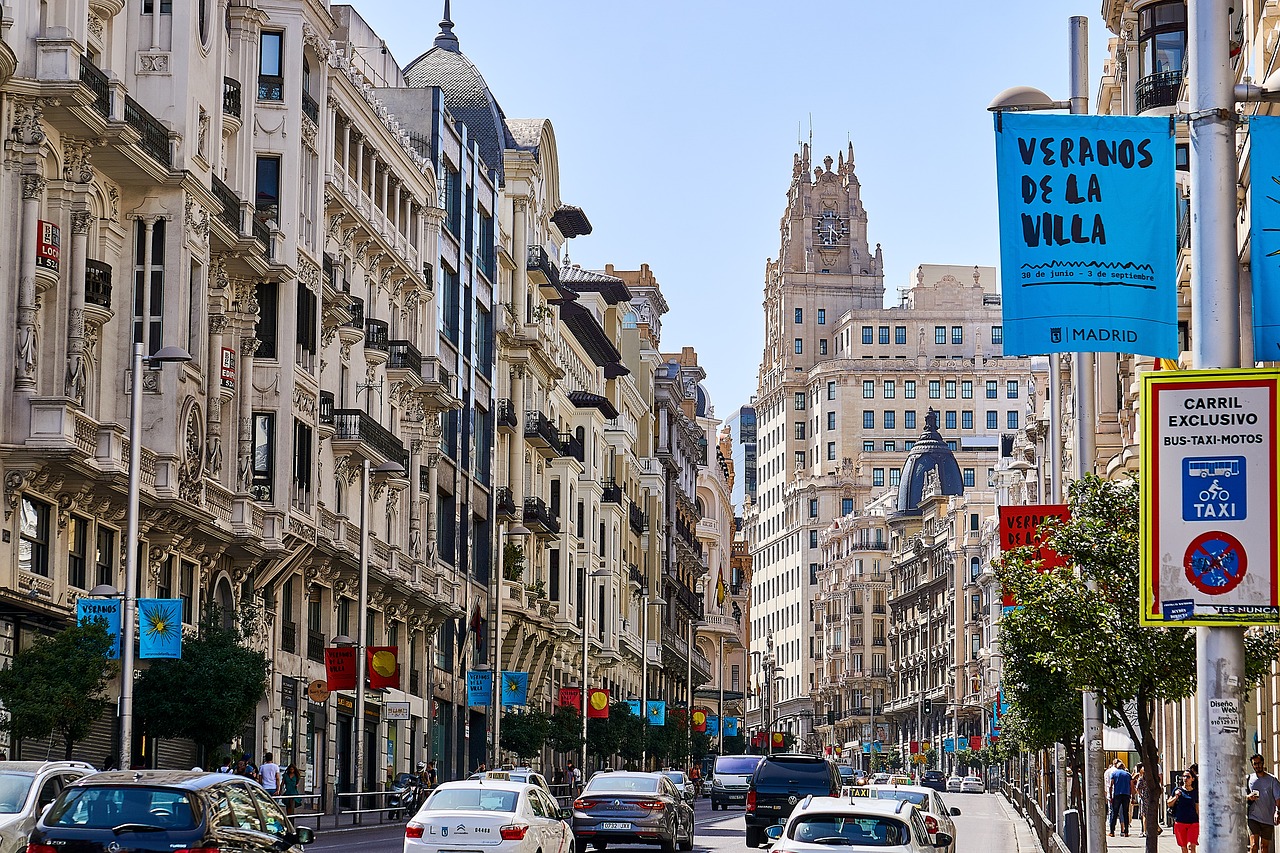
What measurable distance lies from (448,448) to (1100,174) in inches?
2235

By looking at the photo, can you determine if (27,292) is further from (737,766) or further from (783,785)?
(737,766)

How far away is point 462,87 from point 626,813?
153ft

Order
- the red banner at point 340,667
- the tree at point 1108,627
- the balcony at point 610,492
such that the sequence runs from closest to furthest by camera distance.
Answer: the tree at point 1108,627 < the red banner at point 340,667 < the balcony at point 610,492

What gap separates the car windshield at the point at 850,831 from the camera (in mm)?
18859

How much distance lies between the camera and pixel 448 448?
6862 centimetres

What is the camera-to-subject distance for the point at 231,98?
154 feet

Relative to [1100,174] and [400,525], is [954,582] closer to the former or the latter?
[400,525]

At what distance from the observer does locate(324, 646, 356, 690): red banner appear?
48594 millimetres

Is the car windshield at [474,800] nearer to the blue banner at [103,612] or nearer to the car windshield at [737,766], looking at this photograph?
the blue banner at [103,612]

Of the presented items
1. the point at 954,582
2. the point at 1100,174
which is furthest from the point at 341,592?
the point at 954,582

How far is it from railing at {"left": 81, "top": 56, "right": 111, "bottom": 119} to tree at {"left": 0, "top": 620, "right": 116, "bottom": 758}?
1052 cm

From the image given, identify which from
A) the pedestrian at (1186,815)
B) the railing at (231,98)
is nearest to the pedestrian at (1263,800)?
the pedestrian at (1186,815)

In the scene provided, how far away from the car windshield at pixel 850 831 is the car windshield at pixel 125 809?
19.4 feet

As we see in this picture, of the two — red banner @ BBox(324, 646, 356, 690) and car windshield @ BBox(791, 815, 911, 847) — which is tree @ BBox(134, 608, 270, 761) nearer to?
red banner @ BBox(324, 646, 356, 690)
